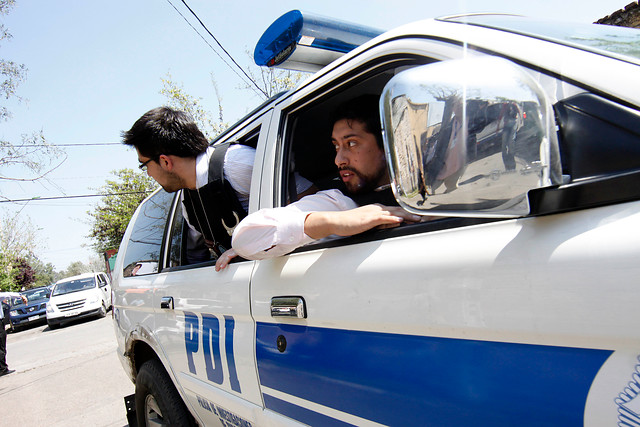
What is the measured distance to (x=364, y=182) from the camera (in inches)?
67.7

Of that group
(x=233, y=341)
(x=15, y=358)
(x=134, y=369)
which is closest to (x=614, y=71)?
(x=233, y=341)

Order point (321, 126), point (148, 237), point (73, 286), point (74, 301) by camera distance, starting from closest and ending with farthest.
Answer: point (321, 126)
point (148, 237)
point (74, 301)
point (73, 286)

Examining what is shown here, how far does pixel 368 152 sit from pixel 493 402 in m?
1.10

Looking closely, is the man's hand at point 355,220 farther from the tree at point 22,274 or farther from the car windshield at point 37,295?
the tree at point 22,274

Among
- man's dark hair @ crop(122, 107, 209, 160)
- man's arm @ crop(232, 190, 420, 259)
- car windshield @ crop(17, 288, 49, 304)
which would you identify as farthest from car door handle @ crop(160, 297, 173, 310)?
car windshield @ crop(17, 288, 49, 304)

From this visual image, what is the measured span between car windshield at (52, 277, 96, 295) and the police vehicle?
15.2 m

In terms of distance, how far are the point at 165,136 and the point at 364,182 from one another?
132cm

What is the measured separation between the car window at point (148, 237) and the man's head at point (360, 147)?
1.58 meters

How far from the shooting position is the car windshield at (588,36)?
89 cm

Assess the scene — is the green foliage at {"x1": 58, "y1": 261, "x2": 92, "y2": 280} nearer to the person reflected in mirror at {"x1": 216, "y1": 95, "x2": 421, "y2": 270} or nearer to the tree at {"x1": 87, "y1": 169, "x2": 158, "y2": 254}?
the tree at {"x1": 87, "y1": 169, "x2": 158, "y2": 254}

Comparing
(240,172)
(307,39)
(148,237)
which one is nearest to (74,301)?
(148,237)

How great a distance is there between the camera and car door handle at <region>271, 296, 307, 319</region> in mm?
1318

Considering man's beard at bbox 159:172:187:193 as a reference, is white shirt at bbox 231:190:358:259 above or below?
below

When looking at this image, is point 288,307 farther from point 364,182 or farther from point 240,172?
point 240,172
